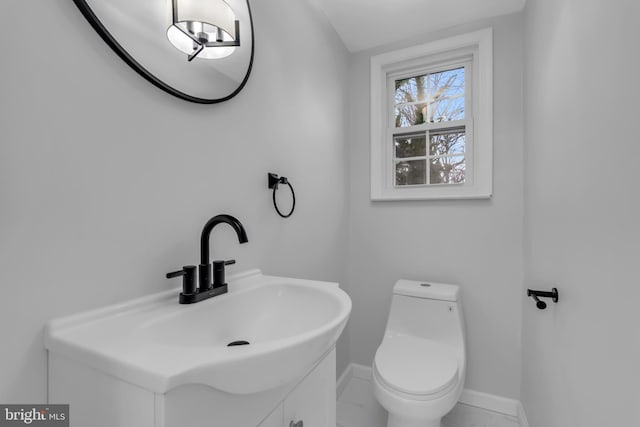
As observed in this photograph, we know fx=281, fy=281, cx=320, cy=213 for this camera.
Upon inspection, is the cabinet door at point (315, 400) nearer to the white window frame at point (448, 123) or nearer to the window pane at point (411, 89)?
the white window frame at point (448, 123)

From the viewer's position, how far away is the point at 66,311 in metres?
0.59

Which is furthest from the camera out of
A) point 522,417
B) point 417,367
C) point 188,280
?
point 522,417

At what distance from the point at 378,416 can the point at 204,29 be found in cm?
205

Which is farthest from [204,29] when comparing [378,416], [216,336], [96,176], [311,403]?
[378,416]

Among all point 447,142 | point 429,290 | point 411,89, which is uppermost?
point 411,89

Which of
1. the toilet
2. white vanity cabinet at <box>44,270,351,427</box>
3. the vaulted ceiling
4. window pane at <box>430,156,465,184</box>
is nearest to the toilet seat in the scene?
the toilet

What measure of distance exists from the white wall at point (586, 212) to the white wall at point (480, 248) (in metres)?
0.31

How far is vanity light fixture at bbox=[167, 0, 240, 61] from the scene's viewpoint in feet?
2.67

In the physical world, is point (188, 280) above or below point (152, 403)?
above

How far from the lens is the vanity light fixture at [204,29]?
2.67 feet

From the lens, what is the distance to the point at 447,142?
6.32 ft

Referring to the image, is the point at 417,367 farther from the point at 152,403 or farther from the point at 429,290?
the point at 152,403

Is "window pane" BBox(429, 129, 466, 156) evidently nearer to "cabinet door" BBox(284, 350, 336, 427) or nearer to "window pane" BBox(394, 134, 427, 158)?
"window pane" BBox(394, 134, 427, 158)

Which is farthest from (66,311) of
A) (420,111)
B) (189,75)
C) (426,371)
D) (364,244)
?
(420,111)
